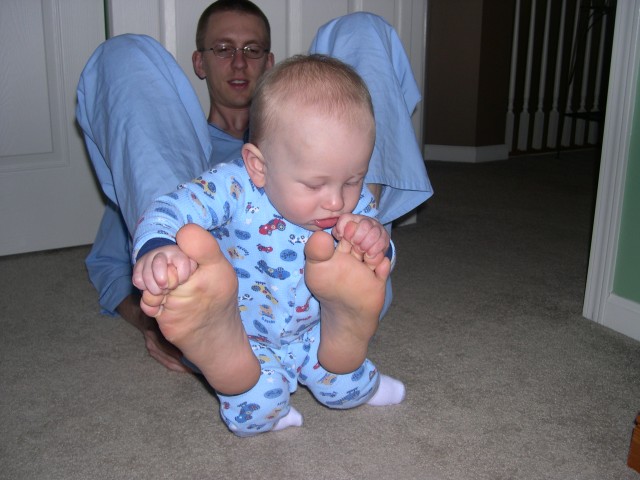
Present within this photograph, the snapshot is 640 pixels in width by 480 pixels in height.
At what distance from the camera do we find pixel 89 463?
925mm

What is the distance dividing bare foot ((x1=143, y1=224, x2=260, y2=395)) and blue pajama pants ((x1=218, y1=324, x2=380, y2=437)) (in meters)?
0.07

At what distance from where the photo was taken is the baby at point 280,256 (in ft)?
2.50

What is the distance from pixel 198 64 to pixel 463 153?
2294 millimetres

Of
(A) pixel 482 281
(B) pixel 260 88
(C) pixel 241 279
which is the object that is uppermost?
(B) pixel 260 88

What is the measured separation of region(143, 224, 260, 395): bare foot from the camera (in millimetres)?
737

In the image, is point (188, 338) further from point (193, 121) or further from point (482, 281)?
point (482, 281)

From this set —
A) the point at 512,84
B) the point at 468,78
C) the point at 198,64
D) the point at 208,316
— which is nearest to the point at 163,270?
the point at 208,316

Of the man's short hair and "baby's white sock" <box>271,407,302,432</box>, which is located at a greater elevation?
the man's short hair

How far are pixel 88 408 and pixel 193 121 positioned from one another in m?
0.59

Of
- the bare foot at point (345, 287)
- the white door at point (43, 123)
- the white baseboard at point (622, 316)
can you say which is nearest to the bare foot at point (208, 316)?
the bare foot at point (345, 287)

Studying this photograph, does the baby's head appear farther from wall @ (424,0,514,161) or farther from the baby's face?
wall @ (424,0,514,161)

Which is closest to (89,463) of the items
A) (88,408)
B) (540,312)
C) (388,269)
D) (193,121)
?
(88,408)

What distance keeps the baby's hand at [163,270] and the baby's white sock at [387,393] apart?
0.46 meters

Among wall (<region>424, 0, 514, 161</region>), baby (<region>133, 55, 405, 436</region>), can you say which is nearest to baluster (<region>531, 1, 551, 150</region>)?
wall (<region>424, 0, 514, 161</region>)
